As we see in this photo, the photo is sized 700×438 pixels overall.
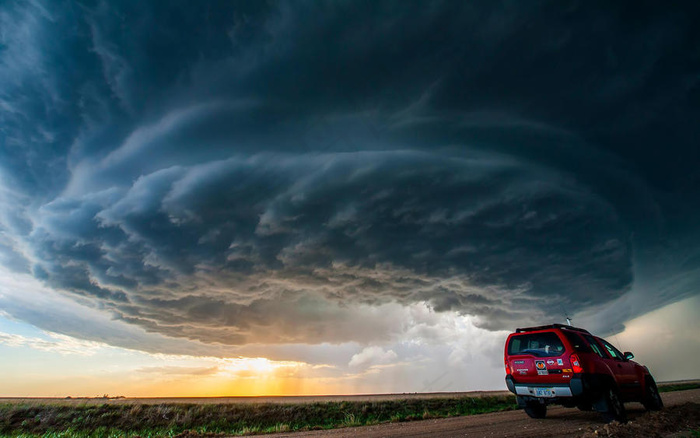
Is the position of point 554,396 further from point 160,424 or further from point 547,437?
point 160,424

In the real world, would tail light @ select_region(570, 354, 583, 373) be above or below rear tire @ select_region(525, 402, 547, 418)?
above

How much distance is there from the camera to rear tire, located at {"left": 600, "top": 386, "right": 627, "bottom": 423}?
386 inches

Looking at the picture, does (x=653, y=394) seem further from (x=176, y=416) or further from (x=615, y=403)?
(x=176, y=416)

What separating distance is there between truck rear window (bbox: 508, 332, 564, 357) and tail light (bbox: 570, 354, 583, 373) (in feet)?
1.09

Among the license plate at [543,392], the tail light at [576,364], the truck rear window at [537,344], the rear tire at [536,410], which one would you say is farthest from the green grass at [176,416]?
the tail light at [576,364]

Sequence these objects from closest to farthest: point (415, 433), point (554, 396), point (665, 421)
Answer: point (665, 421)
point (554, 396)
point (415, 433)

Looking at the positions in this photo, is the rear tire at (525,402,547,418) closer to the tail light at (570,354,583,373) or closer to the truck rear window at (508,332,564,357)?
the truck rear window at (508,332,564,357)

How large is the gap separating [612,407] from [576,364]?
176cm

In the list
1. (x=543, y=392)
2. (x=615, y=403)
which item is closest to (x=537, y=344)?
(x=543, y=392)

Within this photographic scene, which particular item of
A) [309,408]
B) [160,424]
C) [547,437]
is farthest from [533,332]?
[160,424]

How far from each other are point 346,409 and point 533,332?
1682cm

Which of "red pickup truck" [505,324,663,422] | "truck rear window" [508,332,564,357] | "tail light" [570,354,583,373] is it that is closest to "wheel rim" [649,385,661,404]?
"red pickup truck" [505,324,663,422]

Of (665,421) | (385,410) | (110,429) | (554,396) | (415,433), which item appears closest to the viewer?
(665,421)

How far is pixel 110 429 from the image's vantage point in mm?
20734
